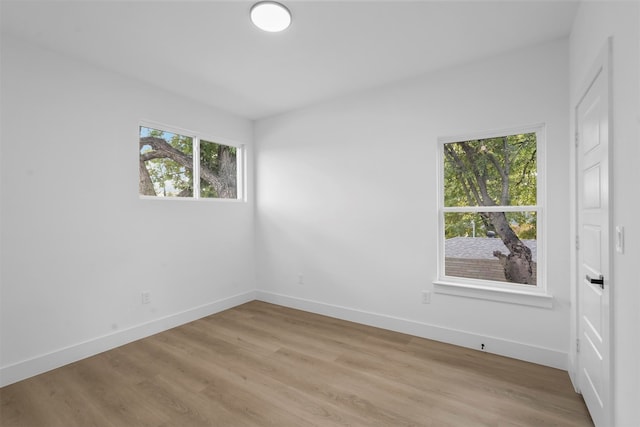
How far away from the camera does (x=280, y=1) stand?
2.04 meters

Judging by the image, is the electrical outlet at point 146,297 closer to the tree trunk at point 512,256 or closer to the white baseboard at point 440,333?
the white baseboard at point 440,333

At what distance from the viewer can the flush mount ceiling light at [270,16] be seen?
2070 mm

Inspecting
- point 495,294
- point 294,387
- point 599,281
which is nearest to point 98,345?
point 294,387

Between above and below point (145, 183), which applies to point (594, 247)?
below

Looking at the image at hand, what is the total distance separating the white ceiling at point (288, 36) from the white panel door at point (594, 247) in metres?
0.88

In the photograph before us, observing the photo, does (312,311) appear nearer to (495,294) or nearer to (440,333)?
(440,333)

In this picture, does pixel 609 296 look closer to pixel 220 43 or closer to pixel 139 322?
pixel 220 43

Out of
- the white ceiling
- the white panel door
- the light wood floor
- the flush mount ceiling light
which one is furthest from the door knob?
the flush mount ceiling light

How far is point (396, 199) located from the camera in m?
3.28

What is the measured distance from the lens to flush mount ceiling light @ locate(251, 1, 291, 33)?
2.07 m

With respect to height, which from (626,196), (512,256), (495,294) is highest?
(626,196)

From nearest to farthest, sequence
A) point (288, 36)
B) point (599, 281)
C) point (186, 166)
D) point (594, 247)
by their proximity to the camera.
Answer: point (599, 281) → point (594, 247) → point (288, 36) → point (186, 166)

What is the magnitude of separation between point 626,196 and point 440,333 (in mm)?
2156

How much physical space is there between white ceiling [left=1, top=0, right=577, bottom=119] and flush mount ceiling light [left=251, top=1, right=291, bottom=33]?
0.06 meters
